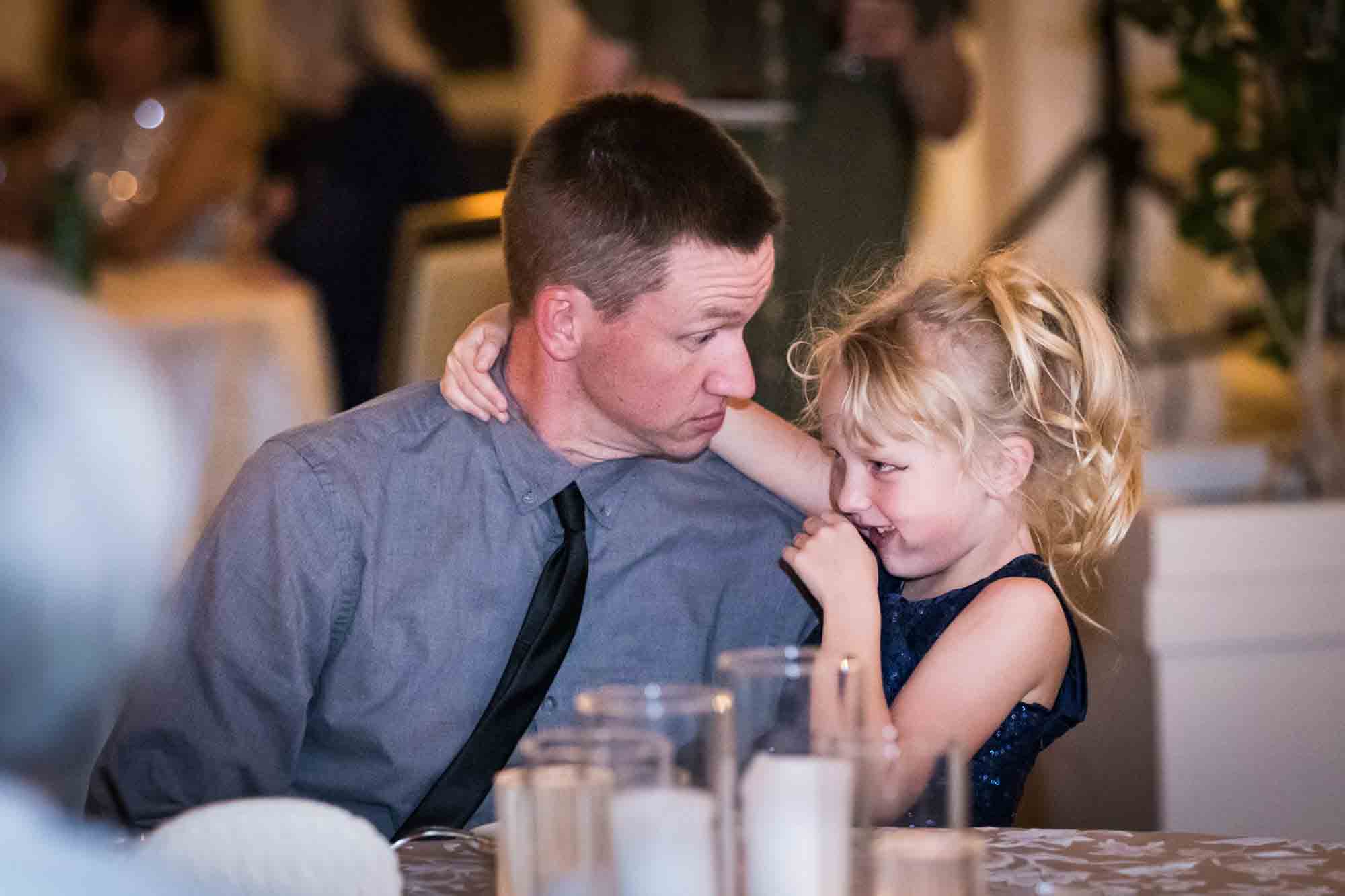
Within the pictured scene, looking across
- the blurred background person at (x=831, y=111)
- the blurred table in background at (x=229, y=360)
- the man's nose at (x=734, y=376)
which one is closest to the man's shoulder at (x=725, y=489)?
the man's nose at (x=734, y=376)

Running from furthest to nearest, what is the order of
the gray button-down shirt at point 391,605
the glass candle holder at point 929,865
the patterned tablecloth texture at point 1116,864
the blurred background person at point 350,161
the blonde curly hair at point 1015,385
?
the blurred background person at point 350,161
the blonde curly hair at point 1015,385
the gray button-down shirt at point 391,605
the patterned tablecloth texture at point 1116,864
the glass candle holder at point 929,865

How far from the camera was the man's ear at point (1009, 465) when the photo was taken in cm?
141

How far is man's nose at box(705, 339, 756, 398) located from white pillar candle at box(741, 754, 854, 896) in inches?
27.7

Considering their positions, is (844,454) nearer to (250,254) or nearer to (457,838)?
(457,838)

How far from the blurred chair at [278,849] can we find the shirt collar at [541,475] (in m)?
0.61

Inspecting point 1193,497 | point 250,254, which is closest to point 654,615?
point 1193,497

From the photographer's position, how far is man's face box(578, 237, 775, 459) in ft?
4.62

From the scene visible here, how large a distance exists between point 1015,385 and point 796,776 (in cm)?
75

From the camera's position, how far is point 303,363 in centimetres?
310

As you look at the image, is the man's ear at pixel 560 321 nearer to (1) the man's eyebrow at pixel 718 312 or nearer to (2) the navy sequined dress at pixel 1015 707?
(1) the man's eyebrow at pixel 718 312

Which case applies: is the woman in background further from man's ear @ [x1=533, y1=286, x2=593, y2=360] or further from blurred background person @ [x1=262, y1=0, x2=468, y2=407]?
man's ear @ [x1=533, y1=286, x2=593, y2=360]

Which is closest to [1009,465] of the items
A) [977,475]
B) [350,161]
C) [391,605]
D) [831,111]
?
[977,475]

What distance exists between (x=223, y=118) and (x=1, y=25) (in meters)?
2.68

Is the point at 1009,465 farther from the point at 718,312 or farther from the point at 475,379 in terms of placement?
the point at 475,379
